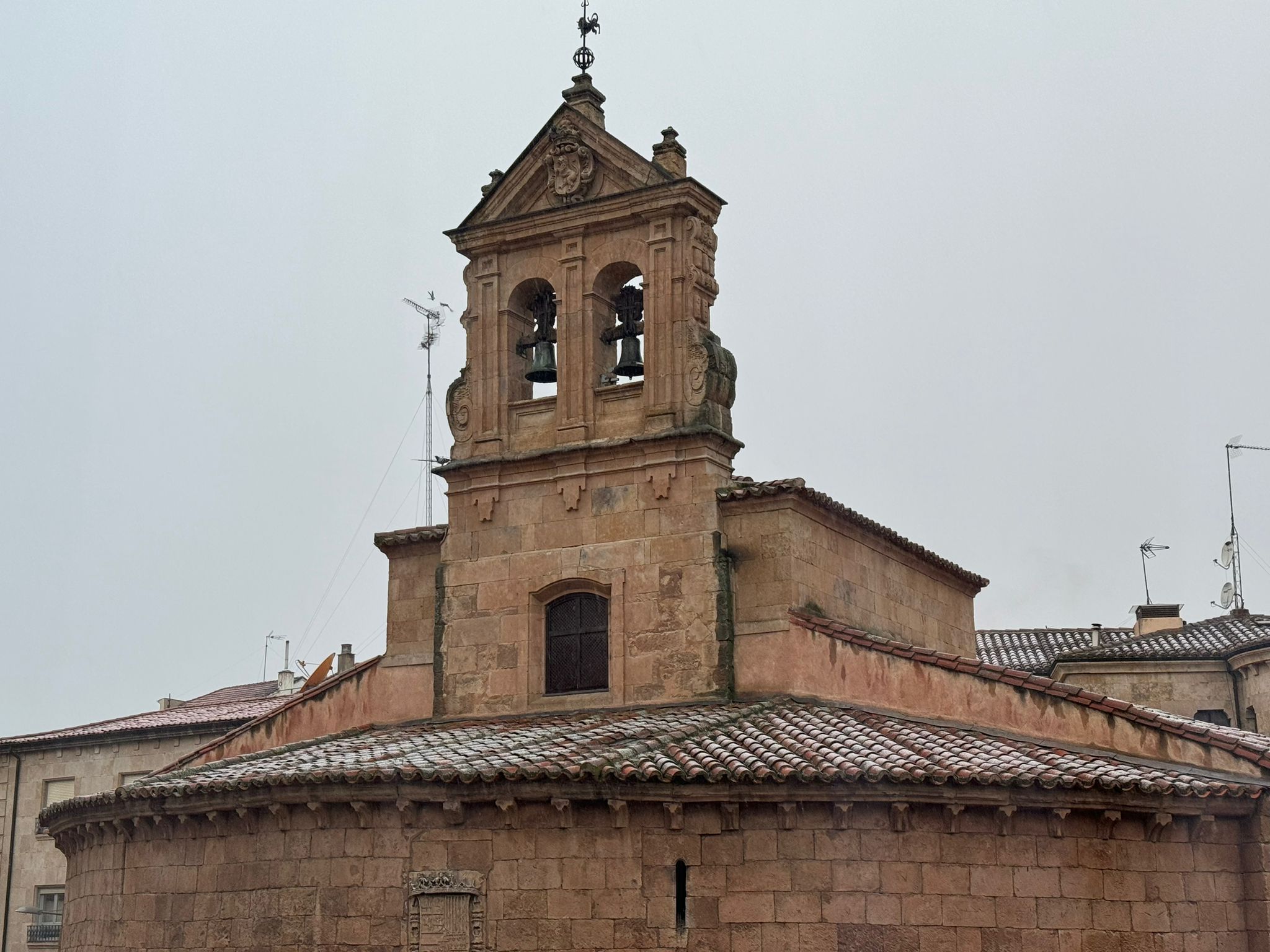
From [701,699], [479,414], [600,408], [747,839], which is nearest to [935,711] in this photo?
[701,699]

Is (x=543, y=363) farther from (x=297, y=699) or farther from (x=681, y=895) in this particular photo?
(x=681, y=895)

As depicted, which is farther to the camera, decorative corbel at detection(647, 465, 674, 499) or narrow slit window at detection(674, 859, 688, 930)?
decorative corbel at detection(647, 465, 674, 499)

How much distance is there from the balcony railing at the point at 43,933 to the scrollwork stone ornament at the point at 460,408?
855 inches

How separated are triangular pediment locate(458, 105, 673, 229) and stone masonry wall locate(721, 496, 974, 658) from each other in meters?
4.63

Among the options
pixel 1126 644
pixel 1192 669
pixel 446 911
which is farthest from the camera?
pixel 1126 644

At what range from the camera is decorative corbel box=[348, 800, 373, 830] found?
1839 cm

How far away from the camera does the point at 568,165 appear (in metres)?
23.0

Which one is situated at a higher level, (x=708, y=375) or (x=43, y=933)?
(x=708, y=375)

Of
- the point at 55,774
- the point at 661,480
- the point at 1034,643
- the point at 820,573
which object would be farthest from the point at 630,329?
the point at 55,774

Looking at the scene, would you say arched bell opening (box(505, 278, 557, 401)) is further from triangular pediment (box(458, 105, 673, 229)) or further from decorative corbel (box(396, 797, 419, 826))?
decorative corbel (box(396, 797, 419, 826))

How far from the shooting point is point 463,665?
893 inches

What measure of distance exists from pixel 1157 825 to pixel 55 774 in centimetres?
3056

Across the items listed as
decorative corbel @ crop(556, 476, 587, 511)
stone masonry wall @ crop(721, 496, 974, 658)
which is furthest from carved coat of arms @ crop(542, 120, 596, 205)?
stone masonry wall @ crop(721, 496, 974, 658)

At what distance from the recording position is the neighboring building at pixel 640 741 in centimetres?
1719
